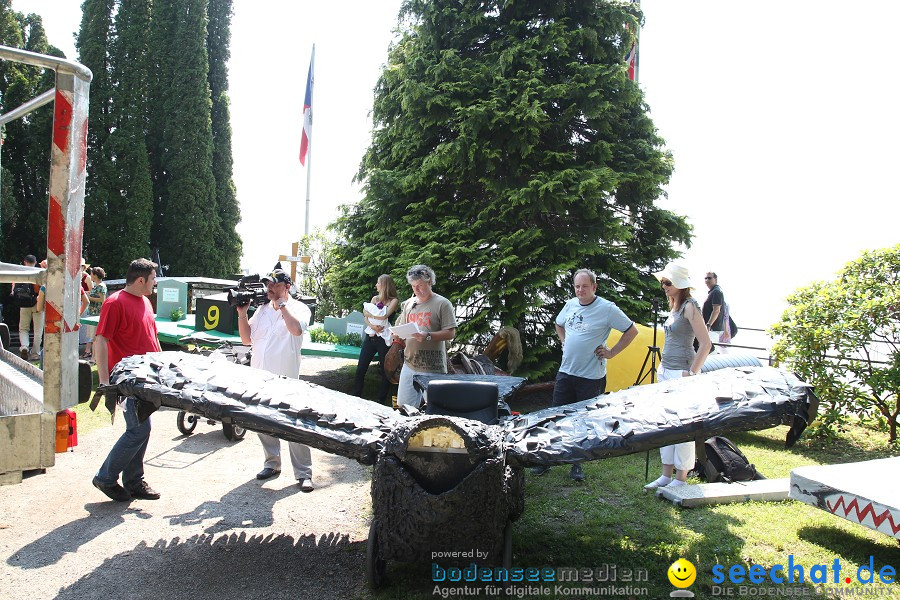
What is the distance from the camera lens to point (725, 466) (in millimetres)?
5445

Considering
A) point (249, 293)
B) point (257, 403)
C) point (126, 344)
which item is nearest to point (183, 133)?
point (249, 293)

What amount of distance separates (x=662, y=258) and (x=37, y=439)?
361 inches

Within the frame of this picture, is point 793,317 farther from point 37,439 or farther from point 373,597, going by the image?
point 37,439

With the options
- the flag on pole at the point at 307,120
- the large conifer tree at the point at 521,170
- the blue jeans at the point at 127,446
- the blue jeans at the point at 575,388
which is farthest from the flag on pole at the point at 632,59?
the blue jeans at the point at 127,446

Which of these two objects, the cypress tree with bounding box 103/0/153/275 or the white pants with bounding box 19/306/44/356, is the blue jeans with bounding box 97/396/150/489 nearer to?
the white pants with bounding box 19/306/44/356

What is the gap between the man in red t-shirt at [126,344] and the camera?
457cm

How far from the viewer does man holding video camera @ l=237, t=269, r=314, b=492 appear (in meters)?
5.06

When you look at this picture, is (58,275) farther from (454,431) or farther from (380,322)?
(380,322)

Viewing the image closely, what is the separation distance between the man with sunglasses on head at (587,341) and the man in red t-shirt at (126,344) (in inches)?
136

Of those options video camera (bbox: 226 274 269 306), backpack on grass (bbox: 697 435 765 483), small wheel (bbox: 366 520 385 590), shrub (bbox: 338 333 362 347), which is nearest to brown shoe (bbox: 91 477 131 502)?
video camera (bbox: 226 274 269 306)

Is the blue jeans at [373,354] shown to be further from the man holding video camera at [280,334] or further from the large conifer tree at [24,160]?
the large conifer tree at [24,160]

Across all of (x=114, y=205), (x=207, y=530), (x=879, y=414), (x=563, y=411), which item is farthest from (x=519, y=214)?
(x=114, y=205)

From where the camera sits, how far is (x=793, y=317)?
24.0ft

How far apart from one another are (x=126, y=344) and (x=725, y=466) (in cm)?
509
